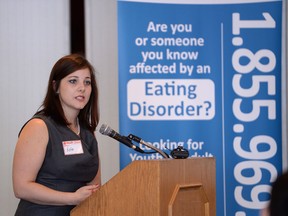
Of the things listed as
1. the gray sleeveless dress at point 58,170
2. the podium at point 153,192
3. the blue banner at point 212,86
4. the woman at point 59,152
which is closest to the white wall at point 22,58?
the blue banner at point 212,86

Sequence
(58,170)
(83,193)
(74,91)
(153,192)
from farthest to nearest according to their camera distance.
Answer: (74,91)
(58,170)
(83,193)
(153,192)

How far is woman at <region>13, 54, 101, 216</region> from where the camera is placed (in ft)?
7.91

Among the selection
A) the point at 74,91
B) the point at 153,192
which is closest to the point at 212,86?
the point at 74,91

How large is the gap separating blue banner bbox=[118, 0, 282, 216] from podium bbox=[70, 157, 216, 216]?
183cm

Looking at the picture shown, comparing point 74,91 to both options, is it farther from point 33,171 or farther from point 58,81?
point 33,171

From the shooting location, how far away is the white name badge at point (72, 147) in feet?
8.29

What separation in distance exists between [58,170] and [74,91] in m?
0.41

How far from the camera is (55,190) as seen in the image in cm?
246

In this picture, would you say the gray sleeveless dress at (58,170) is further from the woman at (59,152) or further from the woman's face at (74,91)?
the woman's face at (74,91)

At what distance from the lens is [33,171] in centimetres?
244

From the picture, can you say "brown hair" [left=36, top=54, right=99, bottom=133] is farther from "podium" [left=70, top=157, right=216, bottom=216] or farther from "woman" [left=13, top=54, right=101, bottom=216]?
"podium" [left=70, top=157, right=216, bottom=216]

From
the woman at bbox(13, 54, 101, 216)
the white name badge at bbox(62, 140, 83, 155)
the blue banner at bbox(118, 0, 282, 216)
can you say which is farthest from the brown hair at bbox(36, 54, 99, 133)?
the blue banner at bbox(118, 0, 282, 216)

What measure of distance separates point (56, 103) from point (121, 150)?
5.46 ft

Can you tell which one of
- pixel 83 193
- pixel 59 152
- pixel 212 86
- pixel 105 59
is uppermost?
pixel 105 59
